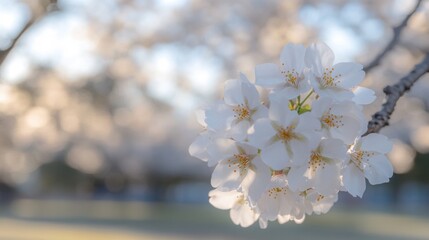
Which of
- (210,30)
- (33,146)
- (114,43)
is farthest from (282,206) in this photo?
(33,146)

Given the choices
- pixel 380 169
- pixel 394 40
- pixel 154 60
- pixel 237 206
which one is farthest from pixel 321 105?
pixel 154 60

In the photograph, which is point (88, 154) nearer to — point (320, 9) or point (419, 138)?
point (419, 138)

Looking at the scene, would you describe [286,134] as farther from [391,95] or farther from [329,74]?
[391,95]

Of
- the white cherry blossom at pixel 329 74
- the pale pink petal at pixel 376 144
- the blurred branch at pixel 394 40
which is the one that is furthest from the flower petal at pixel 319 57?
the blurred branch at pixel 394 40

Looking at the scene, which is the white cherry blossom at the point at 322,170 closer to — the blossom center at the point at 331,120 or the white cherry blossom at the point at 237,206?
the blossom center at the point at 331,120

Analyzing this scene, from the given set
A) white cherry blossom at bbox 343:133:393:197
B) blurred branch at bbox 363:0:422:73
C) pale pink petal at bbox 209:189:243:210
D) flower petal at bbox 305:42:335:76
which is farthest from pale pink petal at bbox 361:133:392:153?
blurred branch at bbox 363:0:422:73

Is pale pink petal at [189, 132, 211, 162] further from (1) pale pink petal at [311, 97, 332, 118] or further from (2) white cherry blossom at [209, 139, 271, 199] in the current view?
(1) pale pink petal at [311, 97, 332, 118]

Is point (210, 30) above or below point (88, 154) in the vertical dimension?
below

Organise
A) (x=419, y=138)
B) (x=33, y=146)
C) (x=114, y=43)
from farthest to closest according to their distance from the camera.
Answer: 1. (x=33, y=146)
2. (x=419, y=138)
3. (x=114, y=43)
